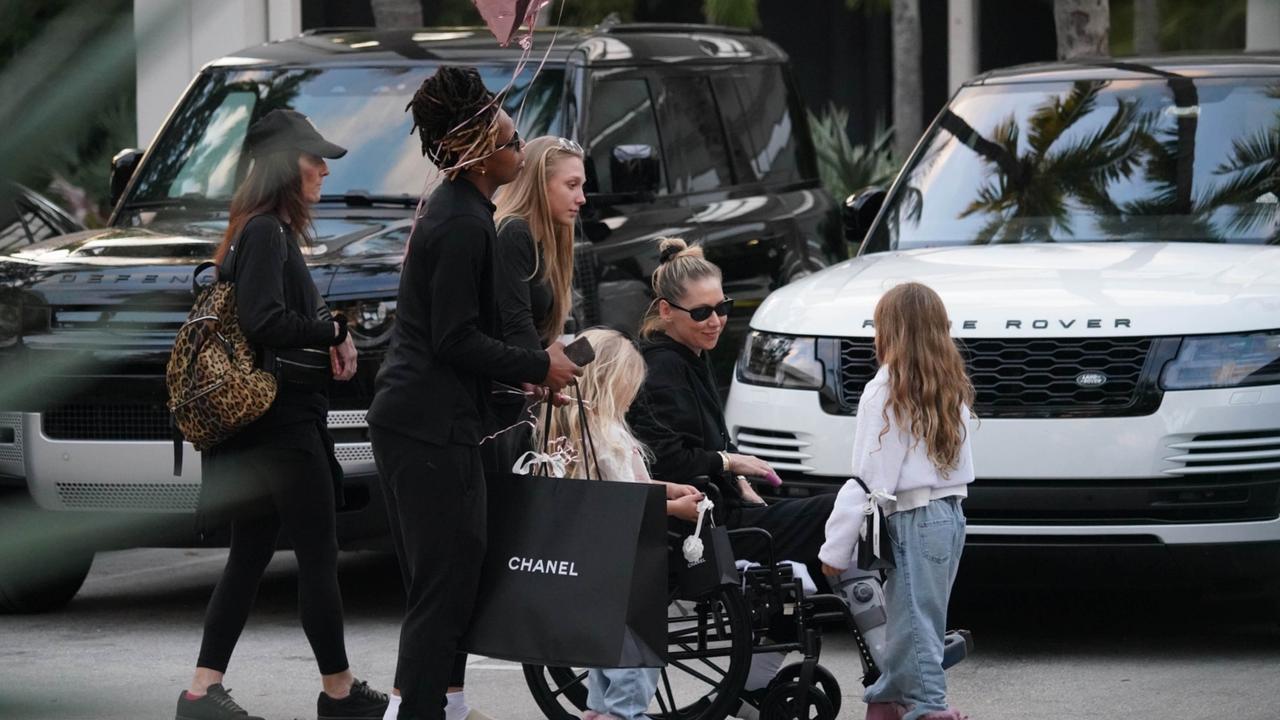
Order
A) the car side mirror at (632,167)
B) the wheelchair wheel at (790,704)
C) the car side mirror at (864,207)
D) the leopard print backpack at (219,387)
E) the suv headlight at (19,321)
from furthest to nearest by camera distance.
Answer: the car side mirror at (864,207) < the car side mirror at (632,167) < the leopard print backpack at (219,387) < the wheelchair wheel at (790,704) < the suv headlight at (19,321)

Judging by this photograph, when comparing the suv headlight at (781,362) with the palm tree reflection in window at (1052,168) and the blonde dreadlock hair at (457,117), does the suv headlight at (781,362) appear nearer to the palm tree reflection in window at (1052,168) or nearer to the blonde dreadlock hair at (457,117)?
the palm tree reflection in window at (1052,168)

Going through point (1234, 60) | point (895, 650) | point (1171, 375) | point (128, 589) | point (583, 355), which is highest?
point (1234, 60)

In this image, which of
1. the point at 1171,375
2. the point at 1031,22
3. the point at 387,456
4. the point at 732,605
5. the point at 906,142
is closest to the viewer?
the point at 387,456

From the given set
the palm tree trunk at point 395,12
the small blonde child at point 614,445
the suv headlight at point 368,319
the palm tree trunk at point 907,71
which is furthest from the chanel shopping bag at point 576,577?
the palm tree trunk at point 907,71

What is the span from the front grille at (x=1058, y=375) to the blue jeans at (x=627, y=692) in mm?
1578

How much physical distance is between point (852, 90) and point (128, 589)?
47.3ft

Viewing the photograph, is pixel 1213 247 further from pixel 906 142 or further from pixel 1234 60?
pixel 906 142

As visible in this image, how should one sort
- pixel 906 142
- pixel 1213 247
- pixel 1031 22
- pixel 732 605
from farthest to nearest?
1. pixel 1031 22
2. pixel 906 142
3. pixel 1213 247
4. pixel 732 605

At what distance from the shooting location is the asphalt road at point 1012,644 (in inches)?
219

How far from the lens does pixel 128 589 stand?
7.70 metres

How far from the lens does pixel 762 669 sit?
5.04 metres

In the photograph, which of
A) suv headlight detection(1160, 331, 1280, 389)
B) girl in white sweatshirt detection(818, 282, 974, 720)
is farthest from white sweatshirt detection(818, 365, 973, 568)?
suv headlight detection(1160, 331, 1280, 389)

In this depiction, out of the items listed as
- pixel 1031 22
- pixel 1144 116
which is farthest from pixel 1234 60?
pixel 1031 22

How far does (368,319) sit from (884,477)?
226cm
